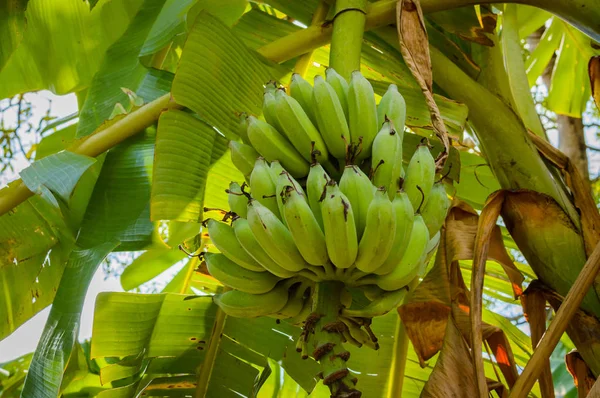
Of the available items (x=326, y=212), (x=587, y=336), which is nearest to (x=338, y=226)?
(x=326, y=212)

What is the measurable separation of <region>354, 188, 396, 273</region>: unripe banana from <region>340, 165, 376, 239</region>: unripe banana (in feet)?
0.11

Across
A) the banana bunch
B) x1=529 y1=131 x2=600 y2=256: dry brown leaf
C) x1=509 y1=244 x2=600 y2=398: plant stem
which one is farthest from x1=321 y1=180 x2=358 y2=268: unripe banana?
x1=529 y1=131 x2=600 y2=256: dry brown leaf

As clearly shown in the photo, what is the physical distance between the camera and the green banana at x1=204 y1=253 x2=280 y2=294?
872mm

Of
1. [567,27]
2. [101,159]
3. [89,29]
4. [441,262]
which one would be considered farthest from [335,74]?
[567,27]

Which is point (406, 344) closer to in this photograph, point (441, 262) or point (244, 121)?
point (441, 262)

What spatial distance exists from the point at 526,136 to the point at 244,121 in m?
0.57

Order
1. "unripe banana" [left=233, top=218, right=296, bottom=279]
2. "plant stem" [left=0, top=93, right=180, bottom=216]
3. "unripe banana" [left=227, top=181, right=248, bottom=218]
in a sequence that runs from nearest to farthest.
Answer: "unripe banana" [left=233, top=218, right=296, bottom=279], "unripe banana" [left=227, top=181, right=248, bottom=218], "plant stem" [left=0, top=93, right=180, bottom=216]

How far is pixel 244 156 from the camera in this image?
0.96 metres

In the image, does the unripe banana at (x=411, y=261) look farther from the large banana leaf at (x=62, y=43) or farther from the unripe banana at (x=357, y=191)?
the large banana leaf at (x=62, y=43)

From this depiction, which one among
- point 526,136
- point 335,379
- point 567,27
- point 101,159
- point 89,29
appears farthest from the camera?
point 567,27

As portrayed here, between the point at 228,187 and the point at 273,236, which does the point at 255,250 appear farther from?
the point at 228,187

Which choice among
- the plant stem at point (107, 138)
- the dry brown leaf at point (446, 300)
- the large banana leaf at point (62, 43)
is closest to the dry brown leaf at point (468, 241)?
the dry brown leaf at point (446, 300)

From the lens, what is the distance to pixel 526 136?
119 cm

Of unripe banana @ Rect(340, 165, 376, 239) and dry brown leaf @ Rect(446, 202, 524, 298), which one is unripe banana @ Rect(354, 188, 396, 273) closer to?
unripe banana @ Rect(340, 165, 376, 239)
